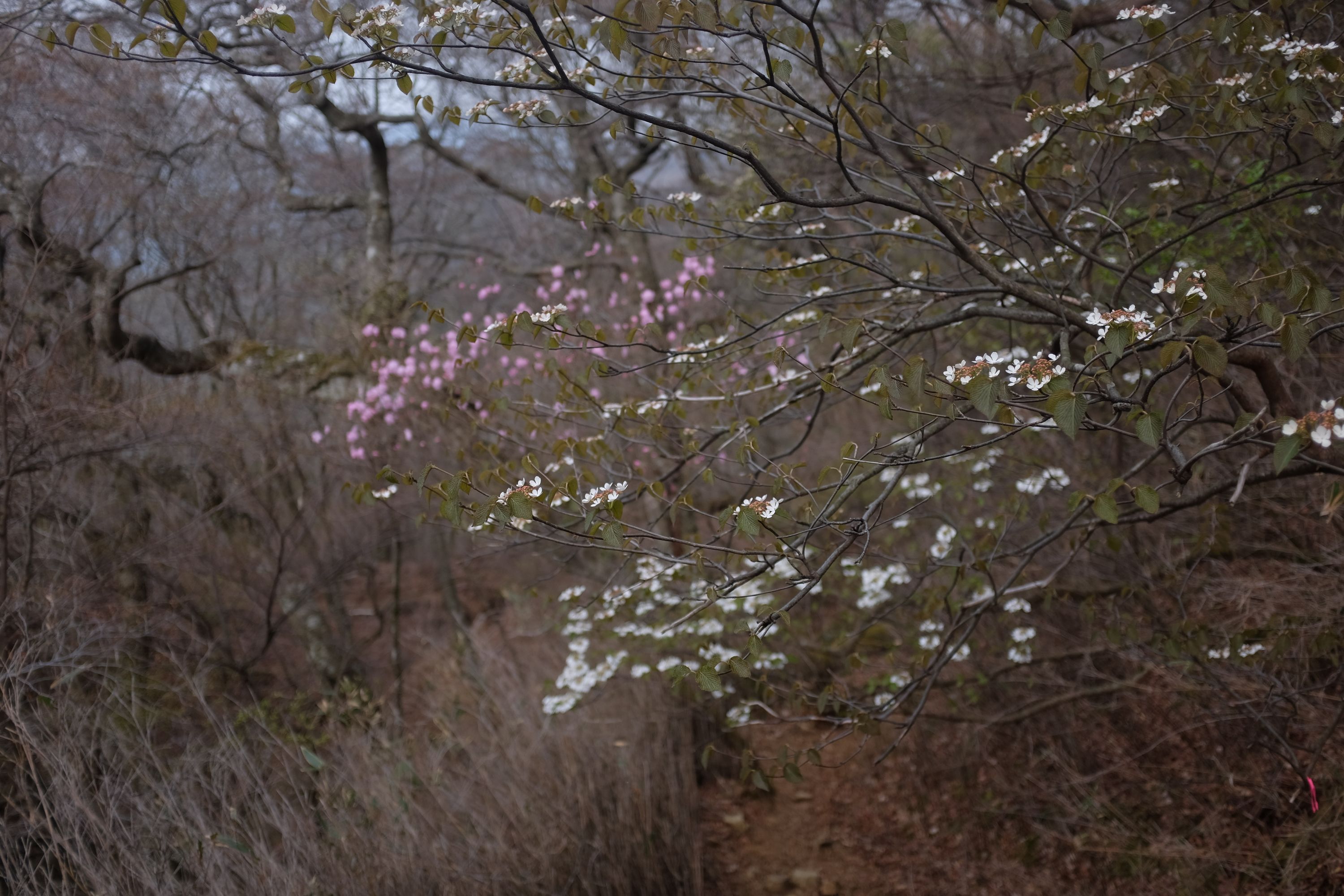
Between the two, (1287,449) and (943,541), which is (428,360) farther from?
(1287,449)

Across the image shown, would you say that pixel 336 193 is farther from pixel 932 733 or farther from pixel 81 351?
pixel 932 733

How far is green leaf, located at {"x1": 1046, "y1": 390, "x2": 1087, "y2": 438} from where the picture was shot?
160 centimetres

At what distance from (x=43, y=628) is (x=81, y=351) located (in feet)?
7.90

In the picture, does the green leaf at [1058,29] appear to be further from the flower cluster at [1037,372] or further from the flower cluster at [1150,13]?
the flower cluster at [1037,372]

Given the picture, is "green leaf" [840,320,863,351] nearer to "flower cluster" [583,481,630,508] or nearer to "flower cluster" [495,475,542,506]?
"flower cluster" [583,481,630,508]

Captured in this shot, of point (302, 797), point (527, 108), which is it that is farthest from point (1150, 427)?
point (302, 797)

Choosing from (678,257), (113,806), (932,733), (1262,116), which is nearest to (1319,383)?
(1262,116)

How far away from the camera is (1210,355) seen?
1.61 m

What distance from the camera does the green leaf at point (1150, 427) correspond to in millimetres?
1711

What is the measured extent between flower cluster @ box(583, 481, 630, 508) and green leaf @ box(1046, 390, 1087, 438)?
0.92 m

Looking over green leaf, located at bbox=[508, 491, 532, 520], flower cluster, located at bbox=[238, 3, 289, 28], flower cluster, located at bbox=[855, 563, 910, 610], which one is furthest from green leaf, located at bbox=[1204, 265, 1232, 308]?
flower cluster, located at bbox=[855, 563, 910, 610]

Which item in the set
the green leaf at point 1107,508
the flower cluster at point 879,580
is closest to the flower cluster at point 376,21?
the green leaf at point 1107,508

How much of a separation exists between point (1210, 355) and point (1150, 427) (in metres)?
0.18

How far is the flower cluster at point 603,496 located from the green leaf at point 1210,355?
1.18 m
